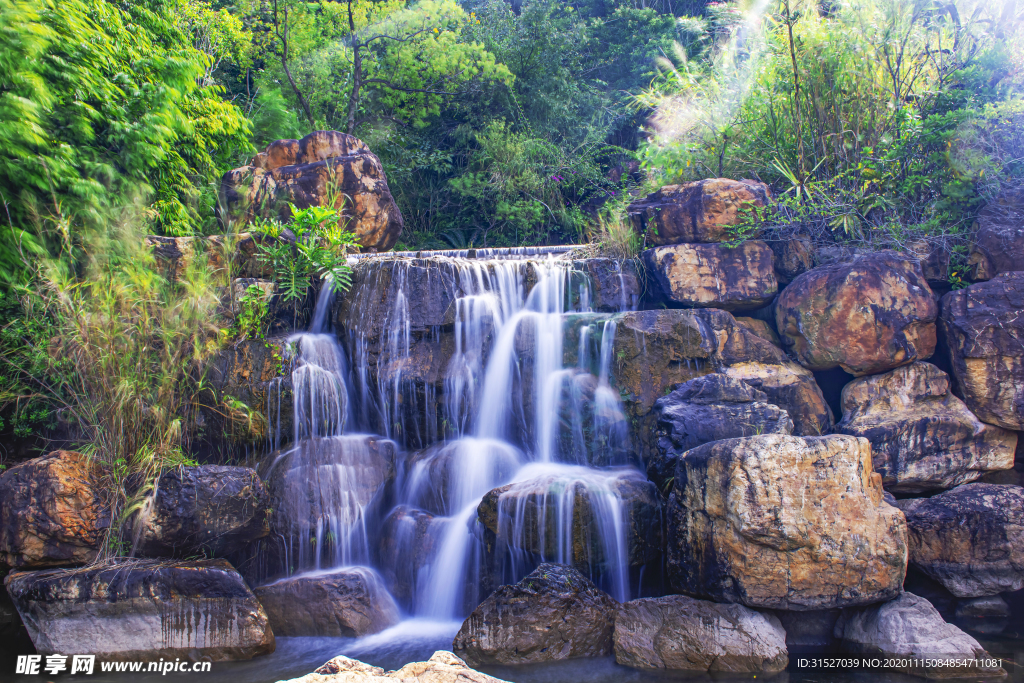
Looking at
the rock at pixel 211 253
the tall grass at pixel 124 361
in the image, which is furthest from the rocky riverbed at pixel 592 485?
the tall grass at pixel 124 361

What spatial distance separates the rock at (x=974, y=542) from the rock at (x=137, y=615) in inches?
203

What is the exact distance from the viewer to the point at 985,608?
4555 mm

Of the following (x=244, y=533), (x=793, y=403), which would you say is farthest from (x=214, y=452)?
(x=793, y=403)

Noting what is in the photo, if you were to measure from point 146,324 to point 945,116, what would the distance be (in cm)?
825

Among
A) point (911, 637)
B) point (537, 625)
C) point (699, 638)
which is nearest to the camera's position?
point (911, 637)

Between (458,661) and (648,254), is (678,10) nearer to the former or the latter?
(648,254)

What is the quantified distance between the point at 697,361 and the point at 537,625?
3.04m

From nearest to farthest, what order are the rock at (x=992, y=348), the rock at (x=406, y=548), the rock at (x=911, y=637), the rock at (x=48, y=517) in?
the rock at (x=911, y=637), the rock at (x=48, y=517), the rock at (x=406, y=548), the rock at (x=992, y=348)

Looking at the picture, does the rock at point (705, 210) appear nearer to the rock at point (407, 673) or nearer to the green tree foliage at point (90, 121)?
the rock at point (407, 673)

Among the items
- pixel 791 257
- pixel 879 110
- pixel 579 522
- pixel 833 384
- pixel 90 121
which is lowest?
pixel 579 522

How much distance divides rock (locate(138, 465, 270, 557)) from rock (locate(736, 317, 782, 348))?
16.5 feet

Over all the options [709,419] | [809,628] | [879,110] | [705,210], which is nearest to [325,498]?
[709,419]

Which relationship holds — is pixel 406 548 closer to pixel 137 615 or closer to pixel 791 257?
pixel 137 615

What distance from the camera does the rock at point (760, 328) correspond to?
20.6 feet
